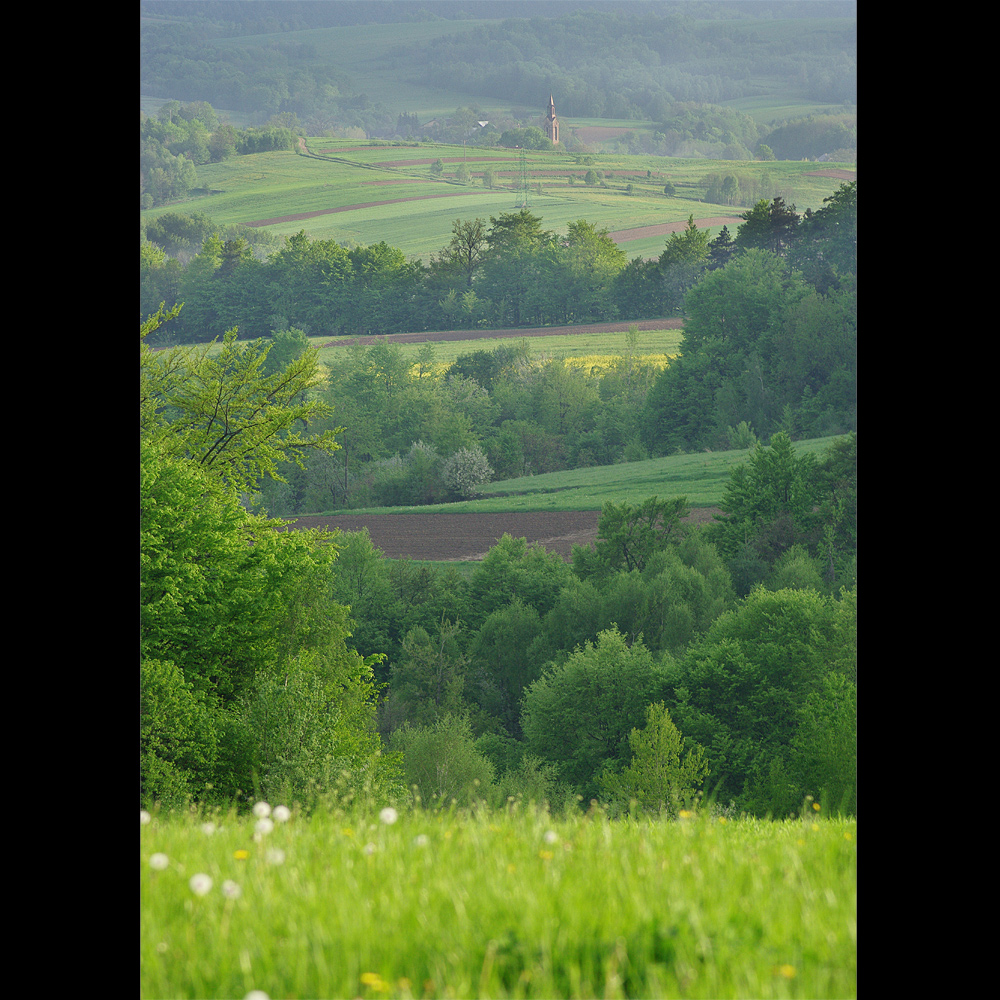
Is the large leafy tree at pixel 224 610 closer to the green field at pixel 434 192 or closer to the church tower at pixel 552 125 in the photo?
the green field at pixel 434 192

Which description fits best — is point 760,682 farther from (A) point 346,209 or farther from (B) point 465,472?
(A) point 346,209

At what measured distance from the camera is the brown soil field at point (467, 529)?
7819 centimetres

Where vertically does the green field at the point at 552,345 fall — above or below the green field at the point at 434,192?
below

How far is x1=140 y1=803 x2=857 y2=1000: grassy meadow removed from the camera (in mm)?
2918

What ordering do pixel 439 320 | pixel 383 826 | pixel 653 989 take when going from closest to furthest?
pixel 653 989 → pixel 383 826 → pixel 439 320

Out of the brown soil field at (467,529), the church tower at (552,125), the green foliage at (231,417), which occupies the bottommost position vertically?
the brown soil field at (467,529)

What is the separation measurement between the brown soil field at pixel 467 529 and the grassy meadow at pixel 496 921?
2850 inches

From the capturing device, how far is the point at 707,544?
69750mm

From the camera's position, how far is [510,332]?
125 metres

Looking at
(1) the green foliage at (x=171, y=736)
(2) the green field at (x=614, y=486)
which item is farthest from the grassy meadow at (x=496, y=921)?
(2) the green field at (x=614, y=486)
